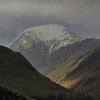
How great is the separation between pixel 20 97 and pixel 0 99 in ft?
5.03

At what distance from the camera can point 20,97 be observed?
88.0ft

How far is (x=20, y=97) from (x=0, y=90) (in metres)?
1.89

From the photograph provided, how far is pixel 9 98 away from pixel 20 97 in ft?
2.54

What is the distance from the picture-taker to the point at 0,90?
28031 millimetres

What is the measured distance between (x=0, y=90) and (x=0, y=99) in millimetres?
748

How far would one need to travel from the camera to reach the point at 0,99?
2752cm

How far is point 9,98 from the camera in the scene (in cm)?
2708

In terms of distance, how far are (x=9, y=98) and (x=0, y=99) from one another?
776mm
